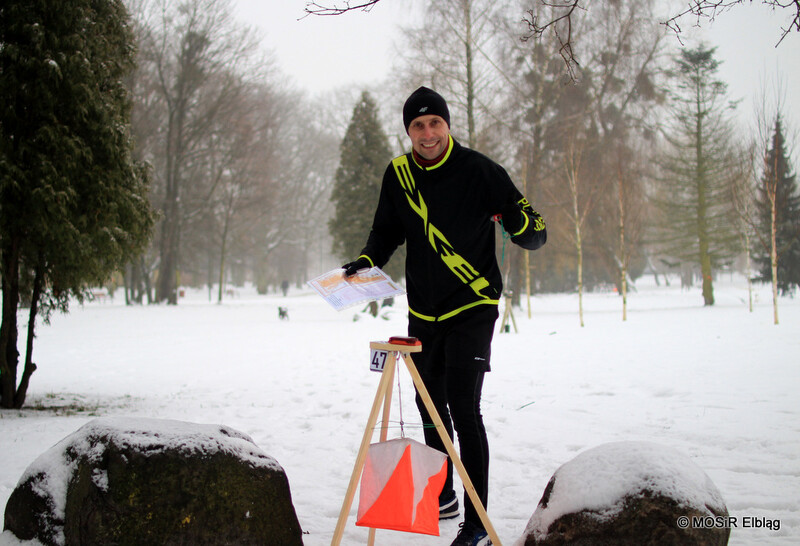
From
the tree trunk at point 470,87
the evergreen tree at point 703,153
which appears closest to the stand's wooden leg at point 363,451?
the tree trunk at point 470,87

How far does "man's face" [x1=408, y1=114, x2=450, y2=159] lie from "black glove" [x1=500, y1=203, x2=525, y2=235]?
451mm

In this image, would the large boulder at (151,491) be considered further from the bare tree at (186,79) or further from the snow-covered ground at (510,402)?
the bare tree at (186,79)

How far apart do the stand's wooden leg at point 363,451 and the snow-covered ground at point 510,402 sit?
2.17ft

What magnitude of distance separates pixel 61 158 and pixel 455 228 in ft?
15.3

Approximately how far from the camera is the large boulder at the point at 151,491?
2316 mm

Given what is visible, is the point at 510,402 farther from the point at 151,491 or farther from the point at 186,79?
the point at 186,79

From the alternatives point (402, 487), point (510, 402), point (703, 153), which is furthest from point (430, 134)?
point (703, 153)

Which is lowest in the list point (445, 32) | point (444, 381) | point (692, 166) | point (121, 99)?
point (444, 381)

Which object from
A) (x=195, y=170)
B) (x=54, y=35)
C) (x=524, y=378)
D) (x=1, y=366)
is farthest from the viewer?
(x=195, y=170)

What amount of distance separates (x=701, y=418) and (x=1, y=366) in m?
6.92

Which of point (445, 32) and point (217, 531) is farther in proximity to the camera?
point (445, 32)

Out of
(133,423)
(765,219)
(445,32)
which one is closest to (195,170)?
(445,32)

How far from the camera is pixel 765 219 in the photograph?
982 inches

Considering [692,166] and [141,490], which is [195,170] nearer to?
[692,166]
